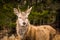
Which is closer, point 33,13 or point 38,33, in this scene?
point 38,33

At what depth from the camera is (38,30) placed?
1288 cm

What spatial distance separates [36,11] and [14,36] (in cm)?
166

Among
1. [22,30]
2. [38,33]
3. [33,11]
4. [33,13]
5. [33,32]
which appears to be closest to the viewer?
[22,30]

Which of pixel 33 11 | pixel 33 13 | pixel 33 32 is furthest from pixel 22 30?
pixel 33 11

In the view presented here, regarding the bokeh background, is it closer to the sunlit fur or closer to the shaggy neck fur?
the sunlit fur

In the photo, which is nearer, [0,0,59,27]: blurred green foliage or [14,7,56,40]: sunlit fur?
[14,7,56,40]: sunlit fur

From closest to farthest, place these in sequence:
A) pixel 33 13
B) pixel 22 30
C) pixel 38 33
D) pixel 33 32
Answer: pixel 22 30, pixel 33 32, pixel 38 33, pixel 33 13

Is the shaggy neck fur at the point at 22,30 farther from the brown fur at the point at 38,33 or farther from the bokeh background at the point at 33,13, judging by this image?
the bokeh background at the point at 33,13

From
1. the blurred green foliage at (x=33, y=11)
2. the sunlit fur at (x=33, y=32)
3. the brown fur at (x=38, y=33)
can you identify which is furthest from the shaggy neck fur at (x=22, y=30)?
the blurred green foliage at (x=33, y=11)

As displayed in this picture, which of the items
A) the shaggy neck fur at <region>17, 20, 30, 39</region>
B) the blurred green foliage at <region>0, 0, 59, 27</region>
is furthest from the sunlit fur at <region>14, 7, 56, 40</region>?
the blurred green foliage at <region>0, 0, 59, 27</region>

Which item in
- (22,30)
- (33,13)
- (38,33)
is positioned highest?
(33,13)

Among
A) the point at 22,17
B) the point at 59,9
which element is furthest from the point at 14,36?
the point at 22,17

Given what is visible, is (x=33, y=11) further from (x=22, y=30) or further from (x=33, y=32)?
(x=22, y=30)

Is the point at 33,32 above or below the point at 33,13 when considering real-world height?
below
